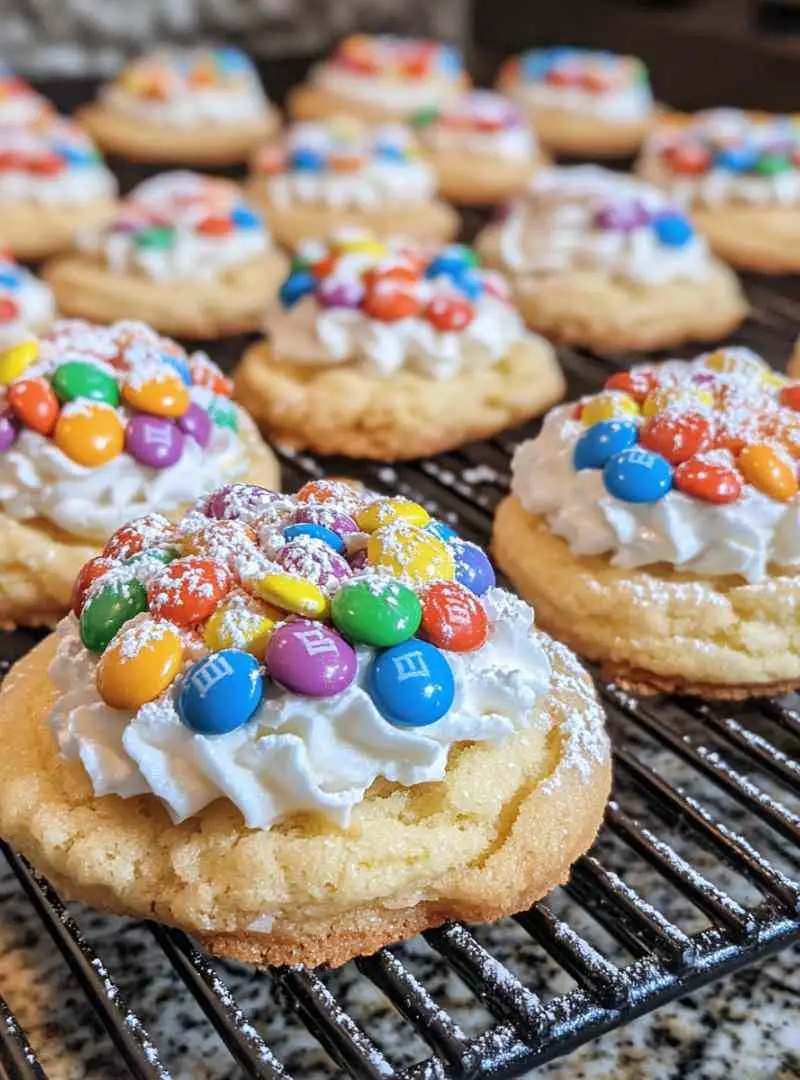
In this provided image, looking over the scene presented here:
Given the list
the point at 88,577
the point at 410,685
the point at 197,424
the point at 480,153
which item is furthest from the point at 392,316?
the point at 480,153

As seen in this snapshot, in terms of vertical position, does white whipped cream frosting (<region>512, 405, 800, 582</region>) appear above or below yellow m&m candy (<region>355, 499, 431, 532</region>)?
below

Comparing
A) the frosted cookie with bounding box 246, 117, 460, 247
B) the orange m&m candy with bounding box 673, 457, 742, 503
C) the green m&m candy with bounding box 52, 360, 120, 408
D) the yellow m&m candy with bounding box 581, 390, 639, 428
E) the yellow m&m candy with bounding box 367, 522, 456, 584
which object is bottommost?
the frosted cookie with bounding box 246, 117, 460, 247

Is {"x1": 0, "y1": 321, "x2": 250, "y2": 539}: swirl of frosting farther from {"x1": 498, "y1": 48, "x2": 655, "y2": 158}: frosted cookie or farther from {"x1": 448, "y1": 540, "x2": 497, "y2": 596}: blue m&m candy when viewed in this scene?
{"x1": 498, "y1": 48, "x2": 655, "y2": 158}: frosted cookie

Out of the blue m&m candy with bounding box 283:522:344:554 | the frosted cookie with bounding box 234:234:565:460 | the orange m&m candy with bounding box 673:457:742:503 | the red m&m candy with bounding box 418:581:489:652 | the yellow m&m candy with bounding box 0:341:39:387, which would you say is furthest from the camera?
the frosted cookie with bounding box 234:234:565:460

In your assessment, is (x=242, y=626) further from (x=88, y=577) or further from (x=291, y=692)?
(x=88, y=577)

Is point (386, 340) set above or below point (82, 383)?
below

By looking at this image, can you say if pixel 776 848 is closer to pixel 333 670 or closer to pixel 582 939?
pixel 582 939

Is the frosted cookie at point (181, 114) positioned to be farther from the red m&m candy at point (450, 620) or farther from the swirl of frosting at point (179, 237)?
the red m&m candy at point (450, 620)

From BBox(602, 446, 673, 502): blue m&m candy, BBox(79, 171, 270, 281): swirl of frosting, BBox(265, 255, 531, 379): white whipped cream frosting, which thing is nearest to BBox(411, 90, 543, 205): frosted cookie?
BBox(79, 171, 270, 281): swirl of frosting
